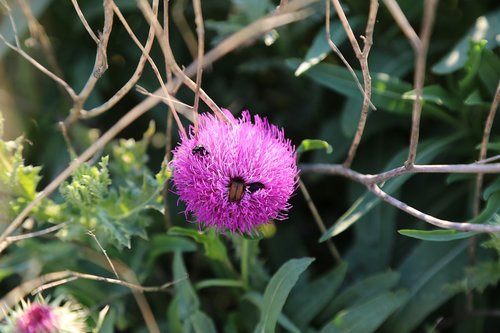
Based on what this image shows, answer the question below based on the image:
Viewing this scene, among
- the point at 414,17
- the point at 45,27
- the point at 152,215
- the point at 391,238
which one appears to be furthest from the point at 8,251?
the point at 414,17

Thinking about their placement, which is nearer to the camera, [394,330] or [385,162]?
[394,330]

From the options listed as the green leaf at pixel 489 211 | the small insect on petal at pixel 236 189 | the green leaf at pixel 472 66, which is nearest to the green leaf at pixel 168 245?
the small insect on petal at pixel 236 189

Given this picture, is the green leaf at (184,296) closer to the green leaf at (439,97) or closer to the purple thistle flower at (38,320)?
the purple thistle flower at (38,320)

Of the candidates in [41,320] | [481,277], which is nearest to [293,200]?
[481,277]

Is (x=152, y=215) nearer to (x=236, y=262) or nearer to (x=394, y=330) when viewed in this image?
(x=236, y=262)

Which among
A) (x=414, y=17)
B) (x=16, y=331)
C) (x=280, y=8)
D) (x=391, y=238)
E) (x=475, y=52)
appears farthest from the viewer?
(x=414, y=17)

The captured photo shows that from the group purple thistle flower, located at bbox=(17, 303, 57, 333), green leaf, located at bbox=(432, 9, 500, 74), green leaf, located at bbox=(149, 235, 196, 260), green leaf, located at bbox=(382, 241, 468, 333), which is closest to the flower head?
purple thistle flower, located at bbox=(17, 303, 57, 333)
